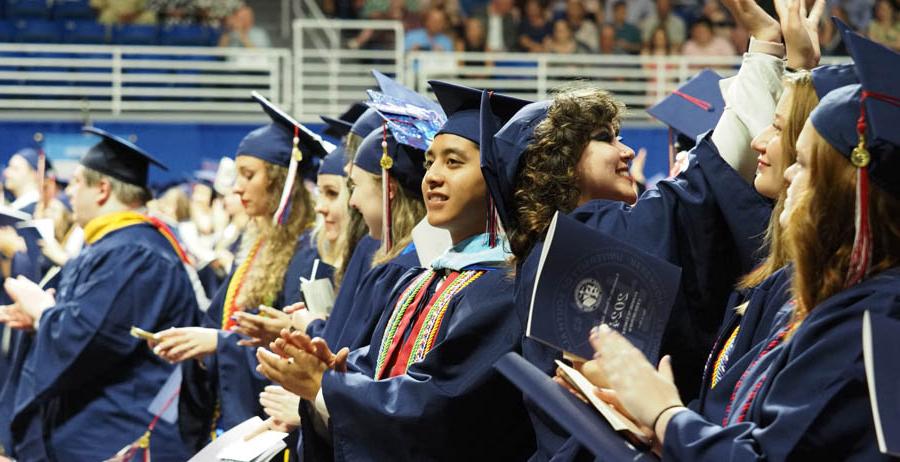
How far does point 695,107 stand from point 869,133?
84.4 inches

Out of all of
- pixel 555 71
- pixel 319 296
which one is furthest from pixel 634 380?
pixel 555 71

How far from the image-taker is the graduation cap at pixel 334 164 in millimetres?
5191

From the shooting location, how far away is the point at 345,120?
581cm

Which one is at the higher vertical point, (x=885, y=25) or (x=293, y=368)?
(x=885, y=25)

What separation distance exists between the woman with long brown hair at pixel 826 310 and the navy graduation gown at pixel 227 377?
319cm

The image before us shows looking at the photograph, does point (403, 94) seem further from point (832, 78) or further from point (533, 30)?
point (533, 30)

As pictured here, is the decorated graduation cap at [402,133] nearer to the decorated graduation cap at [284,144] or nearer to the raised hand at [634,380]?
the decorated graduation cap at [284,144]

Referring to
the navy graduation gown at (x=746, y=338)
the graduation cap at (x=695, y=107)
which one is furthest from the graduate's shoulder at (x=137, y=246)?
the navy graduation gown at (x=746, y=338)

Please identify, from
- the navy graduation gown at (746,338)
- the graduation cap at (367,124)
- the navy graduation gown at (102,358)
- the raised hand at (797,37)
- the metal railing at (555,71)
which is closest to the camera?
the navy graduation gown at (746,338)

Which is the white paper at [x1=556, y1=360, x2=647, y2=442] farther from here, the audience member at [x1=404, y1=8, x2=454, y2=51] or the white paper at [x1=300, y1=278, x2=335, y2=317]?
the audience member at [x1=404, y1=8, x2=454, y2=51]

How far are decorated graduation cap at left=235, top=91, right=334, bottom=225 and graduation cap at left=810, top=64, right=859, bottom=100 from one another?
A: 354 cm

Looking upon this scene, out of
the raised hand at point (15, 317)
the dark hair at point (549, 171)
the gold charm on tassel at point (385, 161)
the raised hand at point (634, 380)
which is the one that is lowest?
the raised hand at point (15, 317)

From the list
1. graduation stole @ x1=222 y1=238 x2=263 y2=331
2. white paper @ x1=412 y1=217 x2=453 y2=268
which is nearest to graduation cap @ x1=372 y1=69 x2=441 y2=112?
white paper @ x1=412 y1=217 x2=453 y2=268

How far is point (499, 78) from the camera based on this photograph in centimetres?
1555
